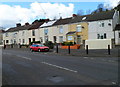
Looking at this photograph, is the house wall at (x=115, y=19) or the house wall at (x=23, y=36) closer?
the house wall at (x=115, y=19)

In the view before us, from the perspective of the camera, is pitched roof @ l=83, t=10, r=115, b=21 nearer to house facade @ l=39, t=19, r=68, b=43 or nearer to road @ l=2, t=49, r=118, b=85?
house facade @ l=39, t=19, r=68, b=43

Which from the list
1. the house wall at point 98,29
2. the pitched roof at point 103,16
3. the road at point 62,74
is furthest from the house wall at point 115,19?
the road at point 62,74

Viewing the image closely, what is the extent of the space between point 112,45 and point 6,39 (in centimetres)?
5276

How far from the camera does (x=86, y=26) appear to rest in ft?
139

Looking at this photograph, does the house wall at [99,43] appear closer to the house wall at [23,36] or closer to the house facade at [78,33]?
the house facade at [78,33]

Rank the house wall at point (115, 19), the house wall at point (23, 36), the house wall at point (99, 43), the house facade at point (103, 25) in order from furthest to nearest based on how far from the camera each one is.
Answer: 1. the house wall at point (23, 36)
2. the house wall at point (115, 19)
3. the house facade at point (103, 25)
4. the house wall at point (99, 43)

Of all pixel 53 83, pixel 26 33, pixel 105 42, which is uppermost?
pixel 26 33

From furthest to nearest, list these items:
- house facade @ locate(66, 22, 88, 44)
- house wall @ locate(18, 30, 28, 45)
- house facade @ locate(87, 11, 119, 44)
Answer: house wall @ locate(18, 30, 28, 45)
house facade @ locate(66, 22, 88, 44)
house facade @ locate(87, 11, 119, 44)

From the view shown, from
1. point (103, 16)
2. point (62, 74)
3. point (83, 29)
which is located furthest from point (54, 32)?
point (62, 74)

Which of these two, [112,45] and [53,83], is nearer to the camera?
[53,83]

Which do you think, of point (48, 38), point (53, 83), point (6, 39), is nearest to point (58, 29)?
point (48, 38)

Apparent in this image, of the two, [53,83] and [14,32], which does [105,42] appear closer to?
[53,83]

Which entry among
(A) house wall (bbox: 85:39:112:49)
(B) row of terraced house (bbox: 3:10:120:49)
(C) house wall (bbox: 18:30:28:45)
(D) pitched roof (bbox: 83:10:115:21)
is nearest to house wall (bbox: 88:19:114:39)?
(B) row of terraced house (bbox: 3:10:120:49)

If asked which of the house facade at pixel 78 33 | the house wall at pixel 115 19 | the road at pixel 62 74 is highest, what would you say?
the house wall at pixel 115 19
